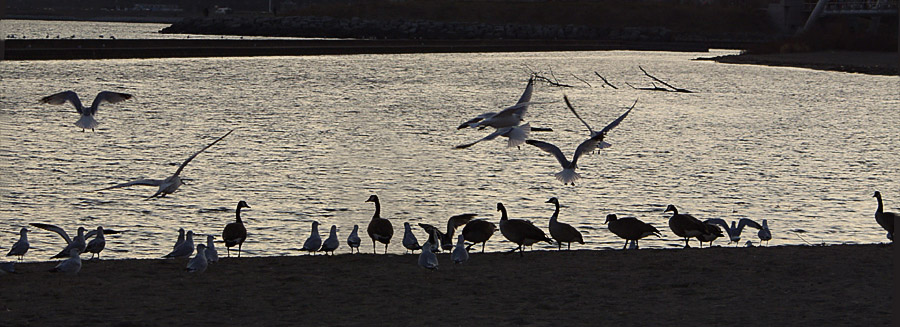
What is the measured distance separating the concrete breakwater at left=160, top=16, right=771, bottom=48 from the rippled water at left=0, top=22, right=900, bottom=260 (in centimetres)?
6339

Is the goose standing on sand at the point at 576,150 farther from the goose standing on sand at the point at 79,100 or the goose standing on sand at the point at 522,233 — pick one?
the goose standing on sand at the point at 79,100

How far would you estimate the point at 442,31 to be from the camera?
392 ft

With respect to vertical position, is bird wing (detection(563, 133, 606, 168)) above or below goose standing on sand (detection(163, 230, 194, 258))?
above

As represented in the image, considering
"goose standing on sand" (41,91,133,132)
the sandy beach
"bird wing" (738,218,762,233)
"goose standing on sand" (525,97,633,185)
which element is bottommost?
the sandy beach

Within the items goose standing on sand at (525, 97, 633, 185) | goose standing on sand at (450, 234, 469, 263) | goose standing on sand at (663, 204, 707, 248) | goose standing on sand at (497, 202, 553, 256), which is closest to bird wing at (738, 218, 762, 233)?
goose standing on sand at (663, 204, 707, 248)

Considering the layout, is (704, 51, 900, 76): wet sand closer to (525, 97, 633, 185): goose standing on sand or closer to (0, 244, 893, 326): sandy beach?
(525, 97, 633, 185): goose standing on sand

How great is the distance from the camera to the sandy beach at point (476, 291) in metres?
9.38

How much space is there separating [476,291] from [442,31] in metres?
110

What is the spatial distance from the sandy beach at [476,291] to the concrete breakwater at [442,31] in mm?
104243

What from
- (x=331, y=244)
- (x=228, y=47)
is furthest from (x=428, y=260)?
(x=228, y=47)

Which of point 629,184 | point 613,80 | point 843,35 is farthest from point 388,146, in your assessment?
point 843,35

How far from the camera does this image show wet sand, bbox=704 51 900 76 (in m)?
71.8

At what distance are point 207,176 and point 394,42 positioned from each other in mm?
68535

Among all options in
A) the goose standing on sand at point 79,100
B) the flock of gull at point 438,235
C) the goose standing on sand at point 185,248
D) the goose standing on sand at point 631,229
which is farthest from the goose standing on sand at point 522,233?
the goose standing on sand at point 79,100
